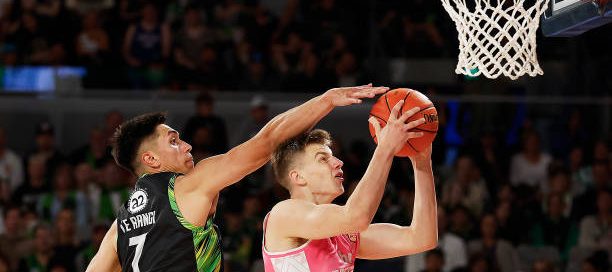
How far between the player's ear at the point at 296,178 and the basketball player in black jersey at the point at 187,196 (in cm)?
15

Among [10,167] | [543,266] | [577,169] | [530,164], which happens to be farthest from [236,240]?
[577,169]

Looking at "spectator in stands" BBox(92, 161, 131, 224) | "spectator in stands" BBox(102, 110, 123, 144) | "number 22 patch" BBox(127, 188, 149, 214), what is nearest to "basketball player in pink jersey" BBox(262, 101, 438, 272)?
"number 22 patch" BBox(127, 188, 149, 214)

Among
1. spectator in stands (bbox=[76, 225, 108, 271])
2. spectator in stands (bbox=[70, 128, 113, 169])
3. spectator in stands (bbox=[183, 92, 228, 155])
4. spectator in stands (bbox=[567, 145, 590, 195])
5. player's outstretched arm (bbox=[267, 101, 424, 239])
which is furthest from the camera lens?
spectator in stands (bbox=[70, 128, 113, 169])

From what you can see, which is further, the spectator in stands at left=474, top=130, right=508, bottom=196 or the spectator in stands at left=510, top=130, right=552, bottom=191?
the spectator in stands at left=510, top=130, right=552, bottom=191

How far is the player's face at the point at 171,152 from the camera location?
537 centimetres

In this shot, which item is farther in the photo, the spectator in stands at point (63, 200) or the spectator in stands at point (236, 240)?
the spectator in stands at point (63, 200)

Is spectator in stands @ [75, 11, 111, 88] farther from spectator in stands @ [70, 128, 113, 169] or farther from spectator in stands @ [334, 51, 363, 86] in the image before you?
spectator in stands @ [334, 51, 363, 86]

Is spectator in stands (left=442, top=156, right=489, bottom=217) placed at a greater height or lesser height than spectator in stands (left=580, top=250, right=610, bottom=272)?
greater

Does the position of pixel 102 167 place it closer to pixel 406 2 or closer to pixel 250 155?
pixel 406 2

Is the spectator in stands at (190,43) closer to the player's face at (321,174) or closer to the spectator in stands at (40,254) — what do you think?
the spectator in stands at (40,254)

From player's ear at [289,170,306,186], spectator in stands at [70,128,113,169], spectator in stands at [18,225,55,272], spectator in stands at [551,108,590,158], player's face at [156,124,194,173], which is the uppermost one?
player's face at [156,124,194,173]

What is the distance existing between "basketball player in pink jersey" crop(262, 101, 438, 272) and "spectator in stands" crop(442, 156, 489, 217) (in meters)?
5.80

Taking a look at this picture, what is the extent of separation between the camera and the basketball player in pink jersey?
471 centimetres

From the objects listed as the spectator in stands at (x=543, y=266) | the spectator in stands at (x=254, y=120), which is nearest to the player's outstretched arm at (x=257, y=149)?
the spectator in stands at (x=543, y=266)
